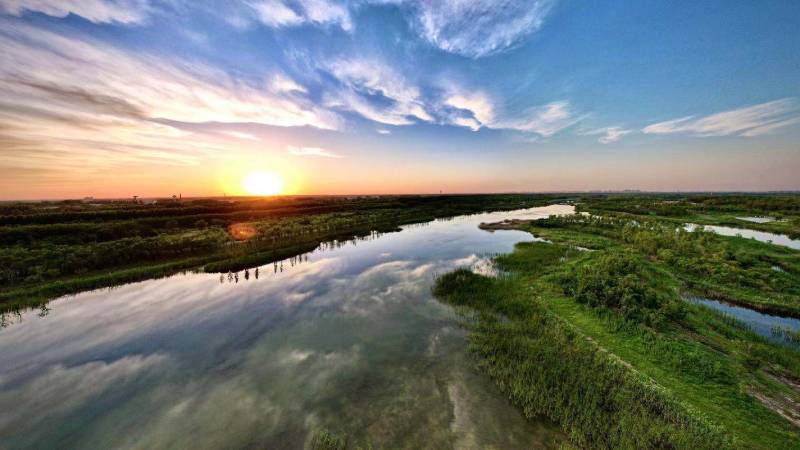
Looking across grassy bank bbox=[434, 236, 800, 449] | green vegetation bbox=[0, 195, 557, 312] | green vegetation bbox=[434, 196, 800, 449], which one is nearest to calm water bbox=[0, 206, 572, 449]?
grassy bank bbox=[434, 236, 800, 449]

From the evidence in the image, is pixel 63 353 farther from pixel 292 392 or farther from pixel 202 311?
pixel 292 392

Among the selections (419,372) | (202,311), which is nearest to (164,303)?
(202,311)

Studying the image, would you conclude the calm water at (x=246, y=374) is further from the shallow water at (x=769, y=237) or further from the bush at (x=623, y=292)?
the shallow water at (x=769, y=237)

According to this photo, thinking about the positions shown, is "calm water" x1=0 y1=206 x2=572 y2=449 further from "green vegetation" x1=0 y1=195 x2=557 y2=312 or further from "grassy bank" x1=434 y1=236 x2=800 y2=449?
"green vegetation" x1=0 y1=195 x2=557 y2=312

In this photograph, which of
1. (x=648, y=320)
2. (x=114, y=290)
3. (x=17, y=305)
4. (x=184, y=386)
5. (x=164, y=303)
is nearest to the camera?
(x=184, y=386)

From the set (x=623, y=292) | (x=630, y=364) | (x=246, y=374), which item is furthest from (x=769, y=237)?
(x=246, y=374)

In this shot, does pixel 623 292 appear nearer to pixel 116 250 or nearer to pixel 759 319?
pixel 759 319

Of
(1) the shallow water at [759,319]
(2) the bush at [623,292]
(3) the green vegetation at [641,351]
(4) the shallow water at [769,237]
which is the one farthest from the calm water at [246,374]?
(4) the shallow water at [769,237]

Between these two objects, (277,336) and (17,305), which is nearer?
(277,336)
